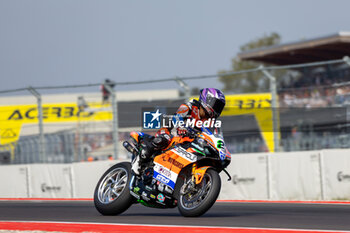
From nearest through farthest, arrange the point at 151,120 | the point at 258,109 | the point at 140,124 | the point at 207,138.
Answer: the point at 207,138 < the point at 151,120 < the point at 258,109 < the point at 140,124

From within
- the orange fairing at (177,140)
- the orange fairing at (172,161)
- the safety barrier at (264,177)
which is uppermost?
the orange fairing at (177,140)

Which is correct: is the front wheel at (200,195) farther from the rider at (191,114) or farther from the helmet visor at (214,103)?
the helmet visor at (214,103)

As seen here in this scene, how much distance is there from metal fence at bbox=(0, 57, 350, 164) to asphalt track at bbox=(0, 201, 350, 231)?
328cm

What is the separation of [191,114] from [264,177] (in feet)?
15.1

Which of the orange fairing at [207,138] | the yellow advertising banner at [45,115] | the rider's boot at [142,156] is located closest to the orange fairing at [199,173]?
the orange fairing at [207,138]

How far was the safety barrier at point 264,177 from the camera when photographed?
449 inches

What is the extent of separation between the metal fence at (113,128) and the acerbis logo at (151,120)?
0.87 ft

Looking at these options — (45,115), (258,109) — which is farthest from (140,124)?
(258,109)

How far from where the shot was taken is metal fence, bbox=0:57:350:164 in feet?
42.7

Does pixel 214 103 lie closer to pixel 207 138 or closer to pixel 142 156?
pixel 207 138

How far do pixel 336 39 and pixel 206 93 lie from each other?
19.3 m

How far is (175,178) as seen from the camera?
766cm

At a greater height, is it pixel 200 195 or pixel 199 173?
pixel 199 173

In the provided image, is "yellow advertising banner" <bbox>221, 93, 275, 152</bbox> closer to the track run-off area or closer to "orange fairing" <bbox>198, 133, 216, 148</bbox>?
the track run-off area
